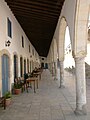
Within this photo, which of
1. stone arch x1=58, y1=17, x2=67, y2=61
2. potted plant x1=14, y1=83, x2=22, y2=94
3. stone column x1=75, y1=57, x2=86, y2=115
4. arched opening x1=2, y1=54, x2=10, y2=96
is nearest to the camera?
stone column x1=75, y1=57, x2=86, y2=115

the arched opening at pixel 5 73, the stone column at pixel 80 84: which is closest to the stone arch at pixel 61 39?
the arched opening at pixel 5 73

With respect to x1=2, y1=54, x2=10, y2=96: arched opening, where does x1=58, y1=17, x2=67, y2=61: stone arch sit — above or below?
above

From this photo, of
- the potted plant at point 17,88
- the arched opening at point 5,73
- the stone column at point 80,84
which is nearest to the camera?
the stone column at point 80,84

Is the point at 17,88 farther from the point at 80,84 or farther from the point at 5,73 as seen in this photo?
the point at 80,84

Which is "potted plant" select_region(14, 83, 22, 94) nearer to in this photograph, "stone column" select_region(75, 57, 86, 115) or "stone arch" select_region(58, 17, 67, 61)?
"stone arch" select_region(58, 17, 67, 61)

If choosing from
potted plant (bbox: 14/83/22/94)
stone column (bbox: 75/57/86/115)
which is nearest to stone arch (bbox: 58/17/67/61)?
potted plant (bbox: 14/83/22/94)

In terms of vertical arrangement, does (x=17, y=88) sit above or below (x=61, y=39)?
below

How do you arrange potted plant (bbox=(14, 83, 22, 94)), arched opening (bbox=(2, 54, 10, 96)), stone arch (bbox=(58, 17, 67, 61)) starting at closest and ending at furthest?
arched opening (bbox=(2, 54, 10, 96)) → potted plant (bbox=(14, 83, 22, 94)) → stone arch (bbox=(58, 17, 67, 61))

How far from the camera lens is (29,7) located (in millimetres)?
11289

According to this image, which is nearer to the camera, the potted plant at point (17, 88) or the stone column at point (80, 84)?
the stone column at point (80, 84)

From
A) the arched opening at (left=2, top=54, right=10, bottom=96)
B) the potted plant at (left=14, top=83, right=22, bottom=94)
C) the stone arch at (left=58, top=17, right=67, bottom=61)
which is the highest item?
the stone arch at (left=58, top=17, right=67, bottom=61)

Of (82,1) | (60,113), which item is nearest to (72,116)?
(60,113)

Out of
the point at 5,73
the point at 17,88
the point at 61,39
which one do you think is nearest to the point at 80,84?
the point at 5,73

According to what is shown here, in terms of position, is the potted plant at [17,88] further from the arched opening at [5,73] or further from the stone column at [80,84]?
the stone column at [80,84]
